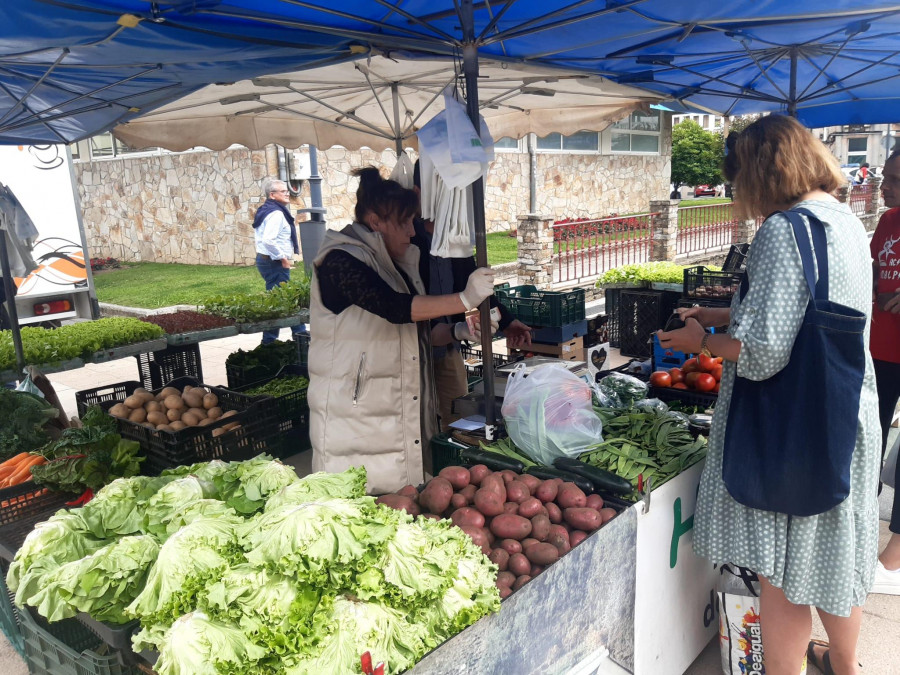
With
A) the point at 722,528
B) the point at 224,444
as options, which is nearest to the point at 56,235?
the point at 224,444

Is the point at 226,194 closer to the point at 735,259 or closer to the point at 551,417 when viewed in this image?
the point at 735,259

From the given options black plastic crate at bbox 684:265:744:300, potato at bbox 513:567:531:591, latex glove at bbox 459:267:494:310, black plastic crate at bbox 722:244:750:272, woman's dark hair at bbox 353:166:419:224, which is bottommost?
potato at bbox 513:567:531:591

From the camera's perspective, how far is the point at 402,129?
598 cm

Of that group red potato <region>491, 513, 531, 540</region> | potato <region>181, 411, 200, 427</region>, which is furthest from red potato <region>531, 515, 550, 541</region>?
potato <region>181, 411, 200, 427</region>

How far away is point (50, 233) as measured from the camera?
8219mm

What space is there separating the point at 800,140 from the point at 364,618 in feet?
6.29

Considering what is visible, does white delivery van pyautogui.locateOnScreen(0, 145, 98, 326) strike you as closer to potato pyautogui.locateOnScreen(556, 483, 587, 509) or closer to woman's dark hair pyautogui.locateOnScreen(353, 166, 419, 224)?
woman's dark hair pyautogui.locateOnScreen(353, 166, 419, 224)

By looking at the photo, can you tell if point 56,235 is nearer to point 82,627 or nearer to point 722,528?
point 82,627

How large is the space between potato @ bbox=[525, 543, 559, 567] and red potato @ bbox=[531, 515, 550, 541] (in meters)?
0.07

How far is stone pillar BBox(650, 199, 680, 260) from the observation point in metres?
13.0

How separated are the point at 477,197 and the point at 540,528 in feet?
4.86

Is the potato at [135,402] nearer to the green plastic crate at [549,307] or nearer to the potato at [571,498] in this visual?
the green plastic crate at [549,307]

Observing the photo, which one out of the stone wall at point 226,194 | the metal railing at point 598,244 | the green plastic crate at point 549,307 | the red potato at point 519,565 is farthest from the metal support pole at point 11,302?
the stone wall at point 226,194

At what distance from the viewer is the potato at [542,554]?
1.96 meters
